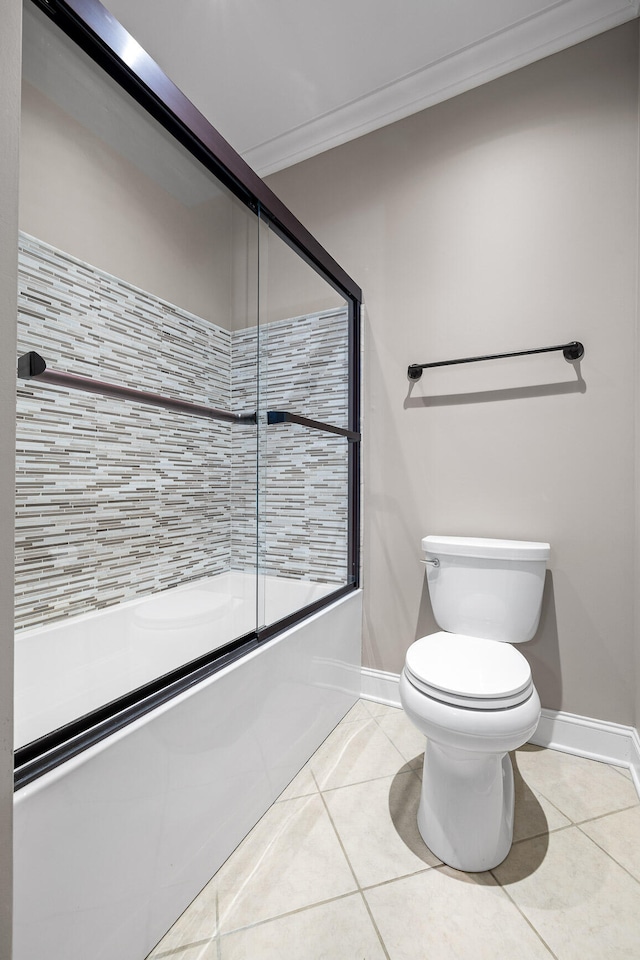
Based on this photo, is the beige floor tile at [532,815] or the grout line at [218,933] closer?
the grout line at [218,933]

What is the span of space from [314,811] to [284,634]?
494 millimetres

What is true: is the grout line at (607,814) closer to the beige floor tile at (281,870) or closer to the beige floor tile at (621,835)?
the beige floor tile at (621,835)

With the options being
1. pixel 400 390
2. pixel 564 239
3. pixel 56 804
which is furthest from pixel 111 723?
pixel 564 239

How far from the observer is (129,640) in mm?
1321

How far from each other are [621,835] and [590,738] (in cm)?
37

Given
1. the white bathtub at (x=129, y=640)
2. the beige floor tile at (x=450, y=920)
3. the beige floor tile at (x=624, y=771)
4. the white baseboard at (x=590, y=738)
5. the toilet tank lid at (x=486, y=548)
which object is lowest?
the beige floor tile at (x=450, y=920)

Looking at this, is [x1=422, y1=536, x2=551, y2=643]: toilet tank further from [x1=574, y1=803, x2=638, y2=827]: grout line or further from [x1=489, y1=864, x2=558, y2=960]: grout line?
[x1=489, y1=864, x2=558, y2=960]: grout line

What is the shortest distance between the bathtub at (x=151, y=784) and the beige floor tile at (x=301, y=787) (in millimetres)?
27


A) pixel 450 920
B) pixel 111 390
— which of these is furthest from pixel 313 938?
pixel 111 390

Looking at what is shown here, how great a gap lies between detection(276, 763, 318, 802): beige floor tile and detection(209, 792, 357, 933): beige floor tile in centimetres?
7

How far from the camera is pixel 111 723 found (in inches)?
34.3

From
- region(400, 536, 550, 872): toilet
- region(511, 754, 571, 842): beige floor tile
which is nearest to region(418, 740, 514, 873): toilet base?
region(400, 536, 550, 872): toilet

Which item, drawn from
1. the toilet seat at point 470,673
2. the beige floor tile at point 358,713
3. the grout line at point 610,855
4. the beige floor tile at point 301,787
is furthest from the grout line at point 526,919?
the beige floor tile at point 358,713

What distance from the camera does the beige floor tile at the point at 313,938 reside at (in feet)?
3.13
